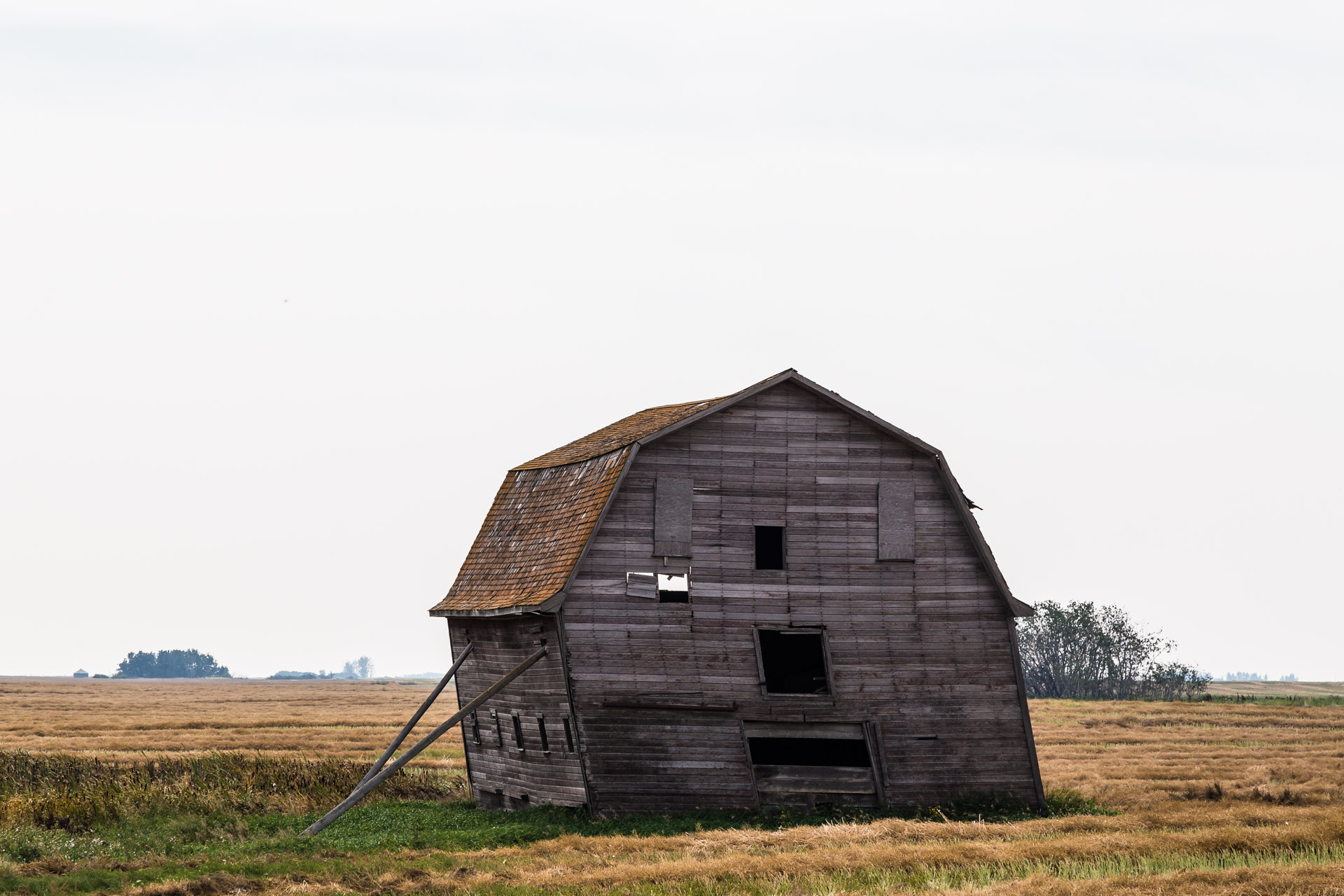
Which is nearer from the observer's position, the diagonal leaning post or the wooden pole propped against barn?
the wooden pole propped against barn

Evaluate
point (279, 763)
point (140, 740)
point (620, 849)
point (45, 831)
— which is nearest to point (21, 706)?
point (140, 740)

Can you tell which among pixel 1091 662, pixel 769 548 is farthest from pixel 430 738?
pixel 1091 662

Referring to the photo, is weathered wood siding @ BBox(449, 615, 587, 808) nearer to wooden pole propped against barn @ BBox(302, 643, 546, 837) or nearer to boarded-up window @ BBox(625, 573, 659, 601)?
wooden pole propped against barn @ BBox(302, 643, 546, 837)

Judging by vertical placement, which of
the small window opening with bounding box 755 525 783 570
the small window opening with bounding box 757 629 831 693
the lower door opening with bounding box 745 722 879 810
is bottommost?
the lower door opening with bounding box 745 722 879 810

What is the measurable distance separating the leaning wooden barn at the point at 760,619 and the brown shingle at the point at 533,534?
11 cm

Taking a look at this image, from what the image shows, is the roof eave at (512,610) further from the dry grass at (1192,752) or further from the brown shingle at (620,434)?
the dry grass at (1192,752)

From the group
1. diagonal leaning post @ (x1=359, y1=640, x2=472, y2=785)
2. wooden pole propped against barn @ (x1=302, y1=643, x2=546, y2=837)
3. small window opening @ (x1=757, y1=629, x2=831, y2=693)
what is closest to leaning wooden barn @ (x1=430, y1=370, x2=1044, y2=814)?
wooden pole propped against barn @ (x1=302, y1=643, x2=546, y2=837)

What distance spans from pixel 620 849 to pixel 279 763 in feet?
40.7

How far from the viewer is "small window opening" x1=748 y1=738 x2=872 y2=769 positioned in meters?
27.3

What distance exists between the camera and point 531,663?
26297mm

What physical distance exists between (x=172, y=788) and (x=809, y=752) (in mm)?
12917

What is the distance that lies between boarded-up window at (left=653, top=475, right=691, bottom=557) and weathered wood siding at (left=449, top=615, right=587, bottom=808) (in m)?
2.47

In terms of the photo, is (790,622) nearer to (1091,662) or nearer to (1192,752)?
(1192,752)

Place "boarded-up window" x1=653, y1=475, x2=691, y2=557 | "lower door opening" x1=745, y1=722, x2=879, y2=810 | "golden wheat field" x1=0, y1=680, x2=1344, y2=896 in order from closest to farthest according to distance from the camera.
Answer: "golden wheat field" x1=0, y1=680, x2=1344, y2=896, "lower door opening" x1=745, y1=722, x2=879, y2=810, "boarded-up window" x1=653, y1=475, x2=691, y2=557
